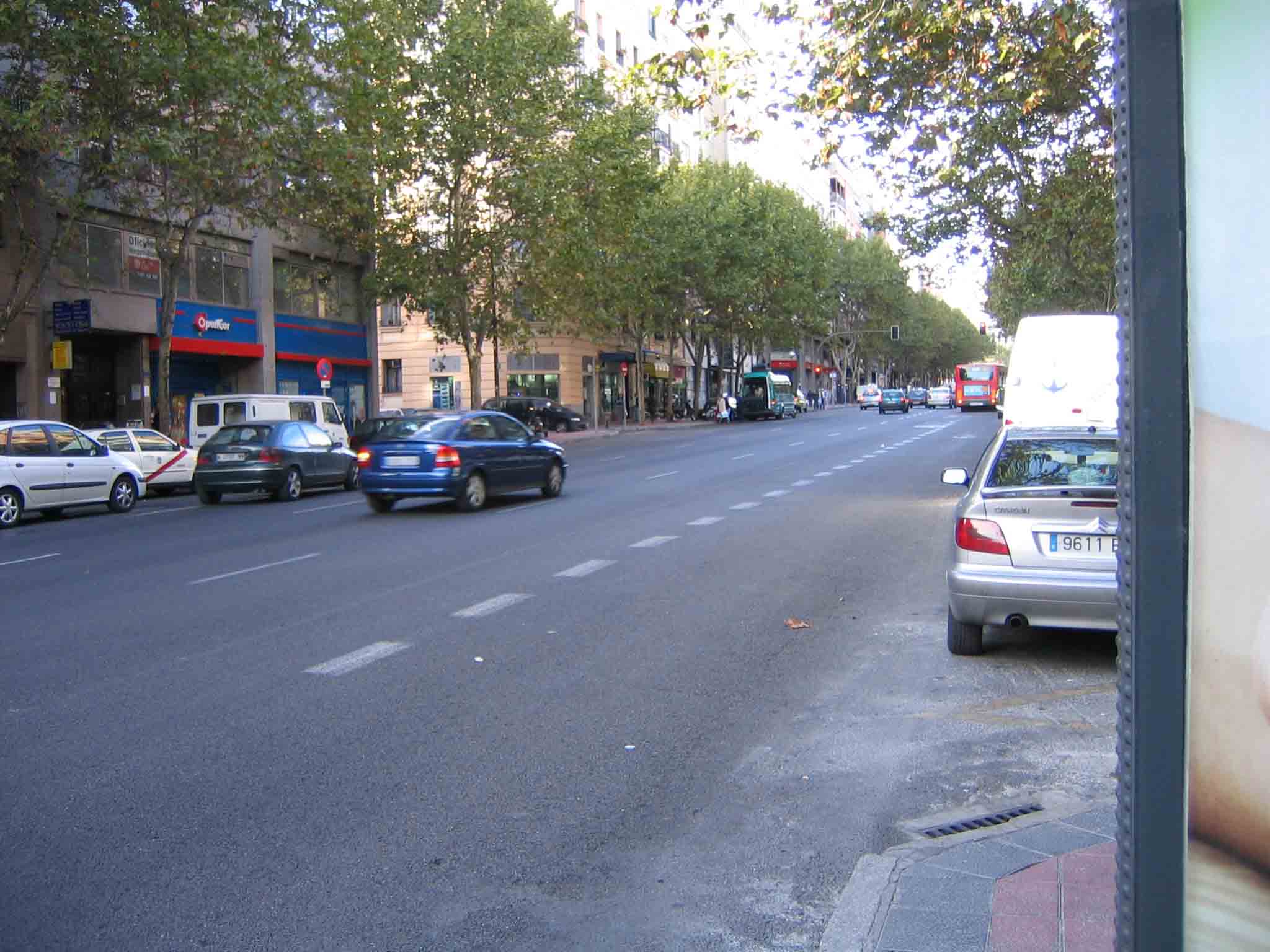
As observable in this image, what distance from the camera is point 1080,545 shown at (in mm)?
7414

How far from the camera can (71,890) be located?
4.17 metres

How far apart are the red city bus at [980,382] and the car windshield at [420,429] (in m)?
54.3

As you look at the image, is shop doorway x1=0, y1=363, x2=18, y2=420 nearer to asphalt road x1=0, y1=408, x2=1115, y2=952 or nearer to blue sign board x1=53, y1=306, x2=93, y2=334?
blue sign board x1=53, y1=306, x2=93, y2=334

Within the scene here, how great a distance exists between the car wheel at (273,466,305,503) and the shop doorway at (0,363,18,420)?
390 inches

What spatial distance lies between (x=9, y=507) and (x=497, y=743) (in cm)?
1504

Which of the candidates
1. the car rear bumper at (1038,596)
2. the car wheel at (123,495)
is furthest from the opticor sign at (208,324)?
the car rear bumper at (1038,596)

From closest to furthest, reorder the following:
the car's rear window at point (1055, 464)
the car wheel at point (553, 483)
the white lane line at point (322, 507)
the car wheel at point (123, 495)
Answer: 1. the car's rear window at point (1055, 464)
2. the white lane line at point (322, 507)
3. the car wheel at point (553, 483)
4. the car wheel at point (123, 495)

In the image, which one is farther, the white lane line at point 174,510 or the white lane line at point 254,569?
the white lane line at point 174,510

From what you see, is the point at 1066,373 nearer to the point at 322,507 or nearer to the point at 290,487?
the point at 322,507

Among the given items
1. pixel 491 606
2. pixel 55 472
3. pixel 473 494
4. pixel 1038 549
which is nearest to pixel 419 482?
pixel 473 494

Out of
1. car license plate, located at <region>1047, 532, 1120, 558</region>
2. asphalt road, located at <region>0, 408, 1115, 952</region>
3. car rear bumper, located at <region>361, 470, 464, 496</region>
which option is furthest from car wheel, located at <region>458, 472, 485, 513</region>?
car license plate, located at <region>1047, 532, 1120, 558</region>

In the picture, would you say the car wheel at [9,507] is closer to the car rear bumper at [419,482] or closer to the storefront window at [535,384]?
the car rear bumper at [419,482]

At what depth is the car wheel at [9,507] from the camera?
59.8 feet

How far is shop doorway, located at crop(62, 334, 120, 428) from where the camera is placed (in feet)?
105
